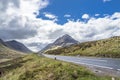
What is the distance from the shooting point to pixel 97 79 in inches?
1163

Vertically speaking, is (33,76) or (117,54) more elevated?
(117,54)

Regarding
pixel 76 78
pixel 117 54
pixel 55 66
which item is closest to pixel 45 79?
pixel 76 78

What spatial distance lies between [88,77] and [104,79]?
2.68 metres

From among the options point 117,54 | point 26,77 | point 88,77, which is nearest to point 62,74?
point 88,77

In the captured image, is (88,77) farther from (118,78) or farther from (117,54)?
(117,54)

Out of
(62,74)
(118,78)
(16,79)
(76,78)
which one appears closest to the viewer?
(118,78)

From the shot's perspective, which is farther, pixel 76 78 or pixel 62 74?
pixel 62 74

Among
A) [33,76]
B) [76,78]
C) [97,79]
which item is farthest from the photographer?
[33,76]

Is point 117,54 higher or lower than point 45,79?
higher

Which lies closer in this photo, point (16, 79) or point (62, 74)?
point (62, 74)

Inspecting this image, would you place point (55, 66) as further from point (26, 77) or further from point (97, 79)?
point (97, 79)

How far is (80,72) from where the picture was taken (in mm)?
34188

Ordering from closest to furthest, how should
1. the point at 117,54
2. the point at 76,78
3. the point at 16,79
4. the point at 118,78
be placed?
the point at 118,78 < the point at 76,78 < the point at 16,79 < the point at 117,54

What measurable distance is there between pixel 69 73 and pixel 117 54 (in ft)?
184
